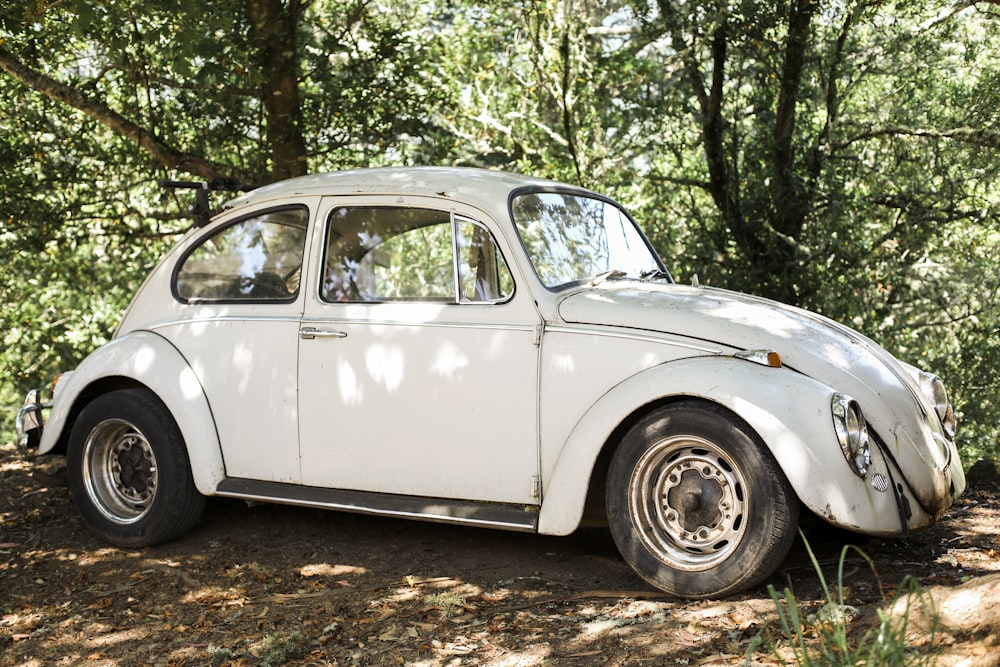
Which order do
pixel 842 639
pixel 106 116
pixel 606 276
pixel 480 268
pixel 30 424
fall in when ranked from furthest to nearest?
pixel 106 116 < pixel 30 424 < pixel 606 276 < pixel 480 268 < pixel 842 639

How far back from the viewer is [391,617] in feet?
14.6

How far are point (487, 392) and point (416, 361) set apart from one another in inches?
16.7

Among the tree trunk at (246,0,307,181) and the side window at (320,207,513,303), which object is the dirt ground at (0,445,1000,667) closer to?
the side window at (320,207,513,303)

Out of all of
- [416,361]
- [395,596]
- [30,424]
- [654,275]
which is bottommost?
[395,596]

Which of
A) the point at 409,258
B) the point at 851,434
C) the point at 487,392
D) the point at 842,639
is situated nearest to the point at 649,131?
the point at 409,258

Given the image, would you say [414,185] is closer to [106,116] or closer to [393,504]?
[393,504]

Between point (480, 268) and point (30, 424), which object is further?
point (30, 424)

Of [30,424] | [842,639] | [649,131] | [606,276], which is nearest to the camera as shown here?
[842,639]

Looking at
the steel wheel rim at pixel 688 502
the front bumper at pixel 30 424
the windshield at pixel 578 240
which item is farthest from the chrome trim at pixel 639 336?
the front bumper at pixel 30 424

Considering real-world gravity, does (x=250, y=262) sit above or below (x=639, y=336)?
above

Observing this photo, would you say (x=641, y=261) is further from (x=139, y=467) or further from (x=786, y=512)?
(x=139, y=467)

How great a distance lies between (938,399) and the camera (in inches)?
197

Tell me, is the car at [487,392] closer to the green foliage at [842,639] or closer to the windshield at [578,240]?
the windshield at [578,240]

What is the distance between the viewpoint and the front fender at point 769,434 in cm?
398
